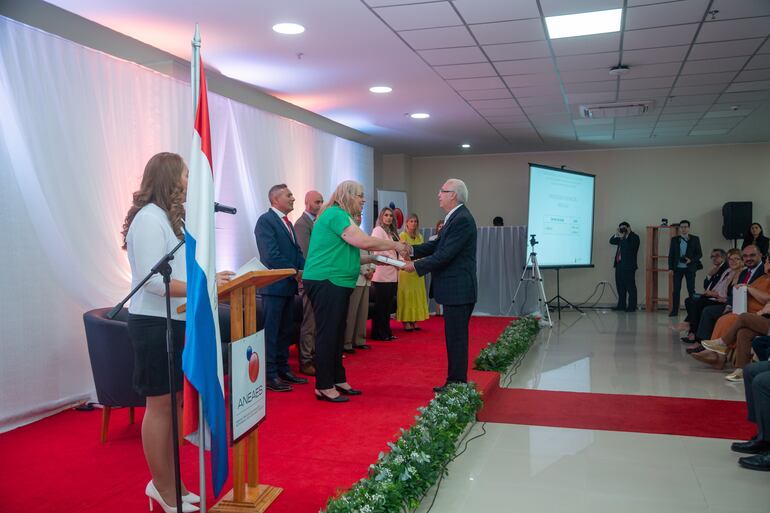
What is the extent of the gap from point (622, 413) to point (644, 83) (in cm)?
374

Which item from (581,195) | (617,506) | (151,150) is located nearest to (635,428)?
(617,506)

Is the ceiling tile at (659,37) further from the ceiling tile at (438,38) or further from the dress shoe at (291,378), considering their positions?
the dress shoe at (291,378)

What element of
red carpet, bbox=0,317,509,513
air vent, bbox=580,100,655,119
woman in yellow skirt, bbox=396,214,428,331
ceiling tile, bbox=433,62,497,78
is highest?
ceiling tile, bbox=433,62,497,78

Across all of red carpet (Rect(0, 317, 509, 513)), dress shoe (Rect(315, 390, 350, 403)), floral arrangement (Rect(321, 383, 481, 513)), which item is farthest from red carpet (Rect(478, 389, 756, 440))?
dress shoe (Rect(315, 390, 350, 403))

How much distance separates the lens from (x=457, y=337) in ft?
14.9

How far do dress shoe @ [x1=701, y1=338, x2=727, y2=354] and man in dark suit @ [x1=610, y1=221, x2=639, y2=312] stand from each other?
5528 millimetres

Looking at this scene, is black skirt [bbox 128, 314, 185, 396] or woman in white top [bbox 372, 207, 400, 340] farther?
woman in white top [bbox 372, 207, 400, 340]

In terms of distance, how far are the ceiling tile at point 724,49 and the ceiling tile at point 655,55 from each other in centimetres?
9

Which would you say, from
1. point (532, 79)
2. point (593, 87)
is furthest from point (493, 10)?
point (593, 87)

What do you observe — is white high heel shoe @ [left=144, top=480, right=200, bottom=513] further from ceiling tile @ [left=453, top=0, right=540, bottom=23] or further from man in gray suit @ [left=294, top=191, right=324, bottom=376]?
ceiling tile @ [left=453, top=0, right=540, bottom=23]

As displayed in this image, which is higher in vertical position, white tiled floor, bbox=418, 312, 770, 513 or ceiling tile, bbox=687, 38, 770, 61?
ceiling tile, bbox=687, 38, 770, 61

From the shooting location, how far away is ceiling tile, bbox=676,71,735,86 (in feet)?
21.3

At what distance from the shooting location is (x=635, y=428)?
4410 millimetres

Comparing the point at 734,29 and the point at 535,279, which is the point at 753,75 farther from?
the point at 535,279
